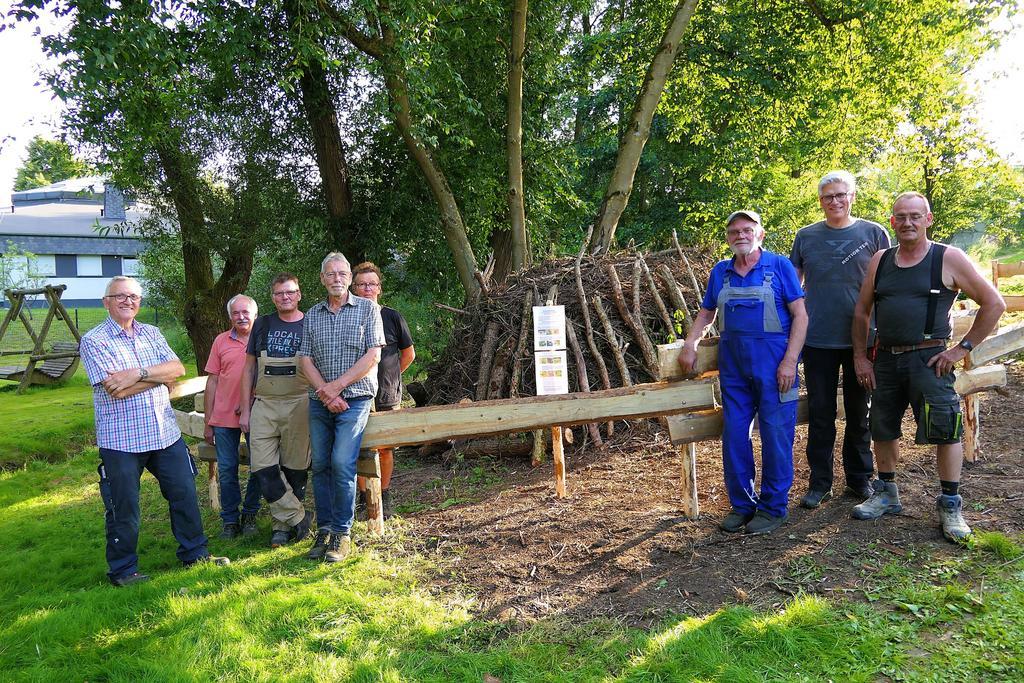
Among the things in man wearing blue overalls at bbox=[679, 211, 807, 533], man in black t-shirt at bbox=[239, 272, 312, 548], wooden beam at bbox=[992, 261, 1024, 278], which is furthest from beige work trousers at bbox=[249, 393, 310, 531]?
wooden beam at bbox=[992, 261, 1024, 278]

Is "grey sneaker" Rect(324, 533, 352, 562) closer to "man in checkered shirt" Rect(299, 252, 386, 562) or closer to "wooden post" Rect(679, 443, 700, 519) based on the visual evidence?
"man in checkered shirt" Rect(299, 252, 386, 562)

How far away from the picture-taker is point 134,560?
4.24 meters

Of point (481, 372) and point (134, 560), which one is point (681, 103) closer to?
point (481, 372)

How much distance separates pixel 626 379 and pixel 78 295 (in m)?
31.6

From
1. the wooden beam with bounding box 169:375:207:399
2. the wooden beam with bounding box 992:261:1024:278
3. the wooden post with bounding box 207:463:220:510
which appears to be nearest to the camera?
the wooden beam with bounding box 169:375:207:399

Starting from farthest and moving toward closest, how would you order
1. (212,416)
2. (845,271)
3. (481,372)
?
(481,372) → (212,416) → (845,271)

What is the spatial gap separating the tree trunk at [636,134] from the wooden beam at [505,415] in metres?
4.16

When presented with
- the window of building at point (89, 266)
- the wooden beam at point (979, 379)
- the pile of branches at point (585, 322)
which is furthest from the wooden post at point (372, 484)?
the window of building at point (89, 266)

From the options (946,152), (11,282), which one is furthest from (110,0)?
(11,282)

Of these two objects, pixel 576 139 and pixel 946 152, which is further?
pixel 576 139

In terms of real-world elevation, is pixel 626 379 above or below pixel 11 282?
below

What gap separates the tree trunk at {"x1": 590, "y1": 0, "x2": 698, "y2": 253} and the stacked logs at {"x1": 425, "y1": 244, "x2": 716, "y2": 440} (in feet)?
4.22

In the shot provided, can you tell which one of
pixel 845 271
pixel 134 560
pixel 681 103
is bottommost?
pixel 134 560

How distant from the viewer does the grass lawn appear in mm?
2832
